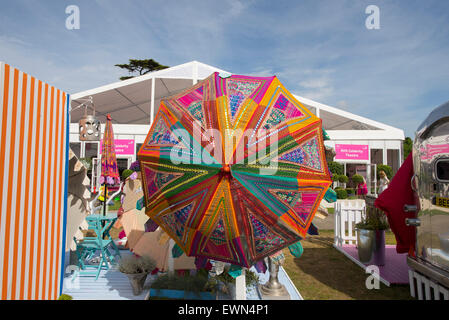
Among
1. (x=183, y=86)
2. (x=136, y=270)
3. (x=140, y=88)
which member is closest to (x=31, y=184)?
(x=136, y=270)

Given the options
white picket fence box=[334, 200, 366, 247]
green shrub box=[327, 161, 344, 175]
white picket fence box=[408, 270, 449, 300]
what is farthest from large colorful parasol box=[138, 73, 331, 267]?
green shrub box=[327, 161, 344, 175]

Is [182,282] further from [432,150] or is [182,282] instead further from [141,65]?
[141,65]

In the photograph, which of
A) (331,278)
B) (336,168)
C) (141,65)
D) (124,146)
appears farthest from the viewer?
(141,65)

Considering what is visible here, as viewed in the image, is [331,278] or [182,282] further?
[331,278]

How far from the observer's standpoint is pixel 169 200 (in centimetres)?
223

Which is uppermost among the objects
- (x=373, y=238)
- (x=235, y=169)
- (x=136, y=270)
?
(x=235, y=169)

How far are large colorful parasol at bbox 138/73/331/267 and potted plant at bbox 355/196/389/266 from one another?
381 cm

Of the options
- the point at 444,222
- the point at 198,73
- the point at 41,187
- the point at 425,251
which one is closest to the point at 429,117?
the point at 444,222

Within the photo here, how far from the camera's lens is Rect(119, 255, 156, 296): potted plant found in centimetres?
387

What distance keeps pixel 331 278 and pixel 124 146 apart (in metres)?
13.6

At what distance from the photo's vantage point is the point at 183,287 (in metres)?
3.86

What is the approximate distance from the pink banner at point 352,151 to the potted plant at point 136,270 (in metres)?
14.6

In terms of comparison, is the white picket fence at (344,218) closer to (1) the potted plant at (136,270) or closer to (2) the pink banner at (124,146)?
(1) the potted plant at (136,270)
